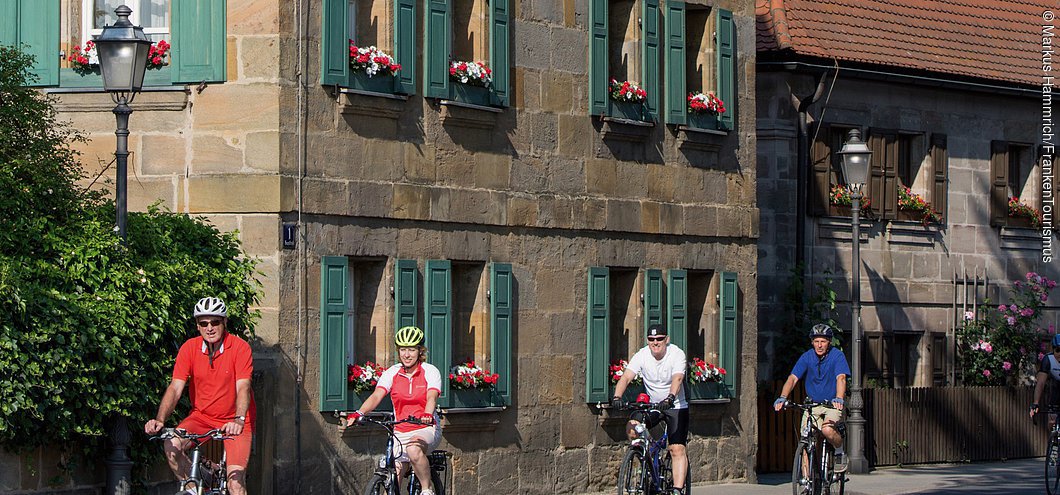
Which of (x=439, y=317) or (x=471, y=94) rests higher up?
(x=471, y=94)

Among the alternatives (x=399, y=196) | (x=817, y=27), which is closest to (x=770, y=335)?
(x=817, y=27)

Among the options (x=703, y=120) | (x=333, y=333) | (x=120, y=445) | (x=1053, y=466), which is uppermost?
(x=703, y=120)

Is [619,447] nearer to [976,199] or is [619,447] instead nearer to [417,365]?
[417,365]

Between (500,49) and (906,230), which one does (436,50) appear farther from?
(906,230)

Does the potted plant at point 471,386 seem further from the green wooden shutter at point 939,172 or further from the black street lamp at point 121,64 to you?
the green wooden shutter at point 939,172

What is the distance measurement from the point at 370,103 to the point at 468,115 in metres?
1.31

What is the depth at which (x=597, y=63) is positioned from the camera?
19688 mm

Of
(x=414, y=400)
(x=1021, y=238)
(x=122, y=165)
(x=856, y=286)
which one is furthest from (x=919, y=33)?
(x=122, y=165)

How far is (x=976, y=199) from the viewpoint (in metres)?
27.4

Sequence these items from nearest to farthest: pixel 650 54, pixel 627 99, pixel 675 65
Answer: pixel 627 99
pixel 650 54
pixel 675 65

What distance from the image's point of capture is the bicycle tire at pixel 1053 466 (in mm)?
19438

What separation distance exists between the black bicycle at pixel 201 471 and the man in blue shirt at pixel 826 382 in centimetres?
622

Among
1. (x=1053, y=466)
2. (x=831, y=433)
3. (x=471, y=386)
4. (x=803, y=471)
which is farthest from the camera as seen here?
(x=1053, y=466)

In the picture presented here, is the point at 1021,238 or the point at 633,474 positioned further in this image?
the point at 1021,238
